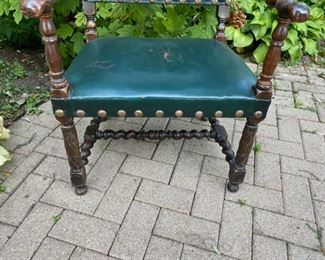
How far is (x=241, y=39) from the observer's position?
3098 mm

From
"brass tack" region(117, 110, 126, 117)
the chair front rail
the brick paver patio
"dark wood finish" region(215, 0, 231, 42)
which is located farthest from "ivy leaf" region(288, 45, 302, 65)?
"brass tack" region(117, 110, 126, 117)

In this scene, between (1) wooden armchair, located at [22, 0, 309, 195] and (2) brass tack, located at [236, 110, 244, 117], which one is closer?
(1) wooden armchair, located at [22, 0, 309, 195]

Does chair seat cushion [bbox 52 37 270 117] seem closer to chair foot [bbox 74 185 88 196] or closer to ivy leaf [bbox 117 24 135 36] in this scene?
chair foot [bbox 74 185 88 196]

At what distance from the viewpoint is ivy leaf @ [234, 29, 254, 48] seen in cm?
308

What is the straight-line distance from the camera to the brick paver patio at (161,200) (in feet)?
4.71

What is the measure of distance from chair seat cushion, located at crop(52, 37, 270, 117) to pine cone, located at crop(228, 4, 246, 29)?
1738 mm

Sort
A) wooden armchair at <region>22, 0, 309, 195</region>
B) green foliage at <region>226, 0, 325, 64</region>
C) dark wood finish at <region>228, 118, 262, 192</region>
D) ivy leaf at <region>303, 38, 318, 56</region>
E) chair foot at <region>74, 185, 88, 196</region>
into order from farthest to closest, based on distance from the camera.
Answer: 1. ivy leaf at <region>303, 38, 318, 56</region>
2. green foliage at <region>226, 0, 325, 64</region>
3. chair foot at <region>74, 185, 88, 196</region>
4. dark wood finish at <region>228, 118, 262, 192</region>
5. wooden armchair at <region>22, 0, 309, 195</region>

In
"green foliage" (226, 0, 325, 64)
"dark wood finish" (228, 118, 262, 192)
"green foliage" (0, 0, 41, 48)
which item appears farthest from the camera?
"green foliage" (226, 0, 325, 64)

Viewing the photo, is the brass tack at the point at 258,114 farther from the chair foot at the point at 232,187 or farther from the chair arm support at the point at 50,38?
the chair arm support at the point at 50,38

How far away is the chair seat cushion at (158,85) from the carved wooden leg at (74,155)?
0.10m

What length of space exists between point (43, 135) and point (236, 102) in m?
1.20

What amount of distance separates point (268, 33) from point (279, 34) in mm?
2012

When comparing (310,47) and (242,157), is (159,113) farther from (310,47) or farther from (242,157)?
(310,47)

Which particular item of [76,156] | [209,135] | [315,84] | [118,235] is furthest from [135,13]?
[315,84]
